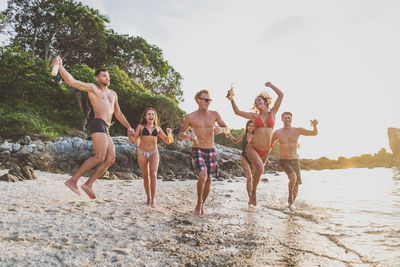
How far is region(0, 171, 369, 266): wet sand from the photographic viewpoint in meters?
2.57

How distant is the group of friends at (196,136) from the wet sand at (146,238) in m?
0.61

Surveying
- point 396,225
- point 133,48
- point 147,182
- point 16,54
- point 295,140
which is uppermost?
point 133,48

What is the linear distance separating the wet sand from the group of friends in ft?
2.00

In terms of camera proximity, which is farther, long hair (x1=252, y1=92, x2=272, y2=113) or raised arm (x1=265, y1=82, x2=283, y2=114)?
long hair (x1=252, y1=92, x2=272, y2=113)

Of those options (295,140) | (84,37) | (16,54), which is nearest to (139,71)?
(84,37)

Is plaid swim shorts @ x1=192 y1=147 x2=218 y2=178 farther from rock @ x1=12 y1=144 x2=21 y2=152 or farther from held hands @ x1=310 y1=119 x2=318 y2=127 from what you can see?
rock @ x1=12 y1=144 x2=21 y2=152

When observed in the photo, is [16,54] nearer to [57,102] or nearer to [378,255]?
[57,102]

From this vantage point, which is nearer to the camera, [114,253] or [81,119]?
[114,253]

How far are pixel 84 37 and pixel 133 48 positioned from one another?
19.4 ft

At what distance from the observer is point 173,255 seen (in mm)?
2725

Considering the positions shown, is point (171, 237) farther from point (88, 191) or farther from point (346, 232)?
point (346, 232)

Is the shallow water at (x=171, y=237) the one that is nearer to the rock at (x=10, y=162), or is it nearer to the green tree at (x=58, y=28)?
the rock at (x=10, y=162)

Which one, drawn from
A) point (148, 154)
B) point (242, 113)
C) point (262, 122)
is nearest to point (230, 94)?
point (242, 113)

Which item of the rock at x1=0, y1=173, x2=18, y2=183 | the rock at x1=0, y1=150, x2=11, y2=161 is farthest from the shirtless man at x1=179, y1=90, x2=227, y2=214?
the rock at x1=0, y1=150, x2=11, y2=161
